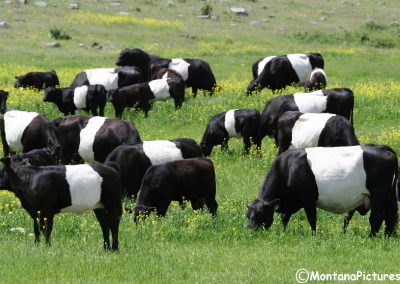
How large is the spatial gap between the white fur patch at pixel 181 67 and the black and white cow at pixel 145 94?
3380mm

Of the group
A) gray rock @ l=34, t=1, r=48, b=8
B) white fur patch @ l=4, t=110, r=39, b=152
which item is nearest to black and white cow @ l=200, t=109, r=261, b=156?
white fur patch @ l=4, t=110, r=39, b=152

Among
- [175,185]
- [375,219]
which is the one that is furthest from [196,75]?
[375,219]

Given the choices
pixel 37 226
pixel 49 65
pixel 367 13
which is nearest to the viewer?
pixel 37 226

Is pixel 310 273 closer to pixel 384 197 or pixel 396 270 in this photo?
pixel 396 270

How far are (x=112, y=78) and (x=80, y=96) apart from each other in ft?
13.0

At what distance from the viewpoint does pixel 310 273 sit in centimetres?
1066

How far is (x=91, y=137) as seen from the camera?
1958 cm

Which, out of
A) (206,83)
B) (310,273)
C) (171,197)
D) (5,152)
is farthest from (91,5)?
(310,273)

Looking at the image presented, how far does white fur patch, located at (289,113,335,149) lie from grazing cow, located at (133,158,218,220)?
3.96m

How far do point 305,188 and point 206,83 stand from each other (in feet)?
60.1

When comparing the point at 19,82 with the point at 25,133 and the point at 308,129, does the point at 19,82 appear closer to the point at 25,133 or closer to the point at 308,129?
the point at 25,133

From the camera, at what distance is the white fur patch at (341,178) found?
13.7 metres

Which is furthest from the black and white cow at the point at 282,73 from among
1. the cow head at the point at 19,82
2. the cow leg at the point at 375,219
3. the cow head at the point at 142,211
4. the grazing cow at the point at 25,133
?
the cow leg at the point at 375,219

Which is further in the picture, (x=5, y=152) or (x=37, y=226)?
(x=5, y=152)
